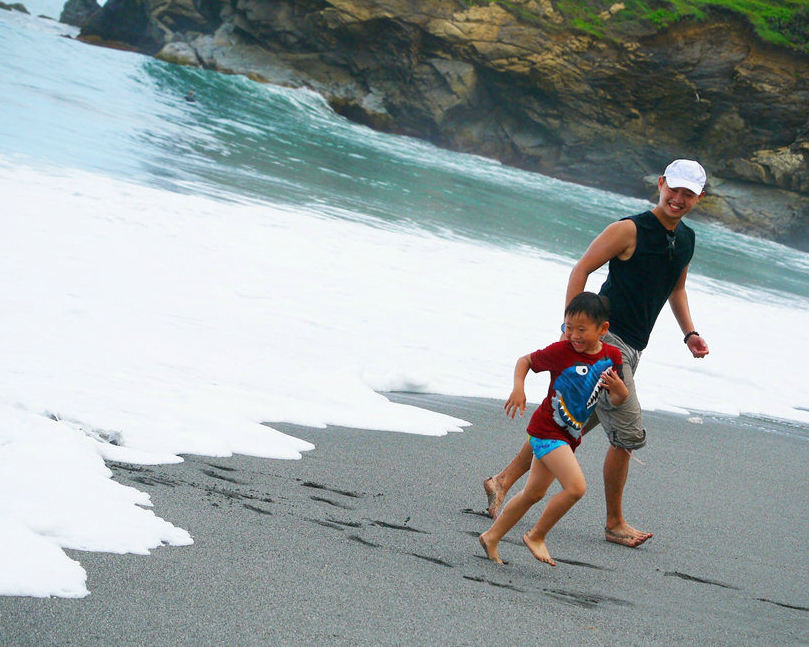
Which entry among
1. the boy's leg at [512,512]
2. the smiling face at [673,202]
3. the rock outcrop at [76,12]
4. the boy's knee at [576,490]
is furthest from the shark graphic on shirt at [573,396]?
the rock outcrop at [76,12]

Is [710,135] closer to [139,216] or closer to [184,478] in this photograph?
[139,216]

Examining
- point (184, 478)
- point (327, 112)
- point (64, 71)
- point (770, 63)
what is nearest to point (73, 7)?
point (327, 112)

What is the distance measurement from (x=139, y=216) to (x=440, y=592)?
6.77m

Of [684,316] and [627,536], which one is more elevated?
[684,316]

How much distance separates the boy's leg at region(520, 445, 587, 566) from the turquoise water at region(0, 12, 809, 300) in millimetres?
8339

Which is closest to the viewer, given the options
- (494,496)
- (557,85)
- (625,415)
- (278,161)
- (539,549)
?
(539,549)

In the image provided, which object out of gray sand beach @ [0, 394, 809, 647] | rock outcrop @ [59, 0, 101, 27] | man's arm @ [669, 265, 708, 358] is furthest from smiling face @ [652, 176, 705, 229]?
rock outcrop @ [59, 0, 101, 27]

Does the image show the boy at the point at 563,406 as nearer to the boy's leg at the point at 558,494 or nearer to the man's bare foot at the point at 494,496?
the boy's leg at the point at 558,494

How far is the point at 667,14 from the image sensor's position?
37562mm

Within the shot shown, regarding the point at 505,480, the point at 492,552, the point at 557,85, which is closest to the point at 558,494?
the point at 492,552

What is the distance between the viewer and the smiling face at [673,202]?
3.40 meters

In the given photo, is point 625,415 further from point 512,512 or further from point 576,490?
point 512,512

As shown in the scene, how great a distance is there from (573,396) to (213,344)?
2.98m

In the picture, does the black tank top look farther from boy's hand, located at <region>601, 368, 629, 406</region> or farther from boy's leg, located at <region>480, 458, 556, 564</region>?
boy's leg, located at <region>480, 458, 556, 564</region>
